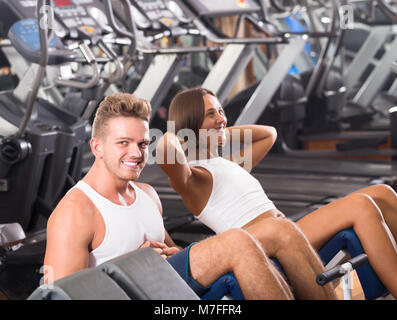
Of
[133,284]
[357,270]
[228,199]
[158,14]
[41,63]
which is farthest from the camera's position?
[158,14]

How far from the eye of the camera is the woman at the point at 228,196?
8.06ft

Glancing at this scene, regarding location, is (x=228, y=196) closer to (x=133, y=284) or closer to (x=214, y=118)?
(x=214, y=118)

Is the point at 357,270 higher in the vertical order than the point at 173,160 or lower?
lower

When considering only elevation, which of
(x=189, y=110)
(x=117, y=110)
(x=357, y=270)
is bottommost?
(x=357, y=270)

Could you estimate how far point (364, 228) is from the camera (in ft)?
8.04

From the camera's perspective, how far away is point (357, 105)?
730 centimetres

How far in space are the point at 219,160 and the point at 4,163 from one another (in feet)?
4.94

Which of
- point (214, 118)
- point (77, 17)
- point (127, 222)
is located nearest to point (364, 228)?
point (214, 118)

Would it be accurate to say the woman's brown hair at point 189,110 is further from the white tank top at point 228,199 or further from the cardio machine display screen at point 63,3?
the cardio machine display screen at point 63,3

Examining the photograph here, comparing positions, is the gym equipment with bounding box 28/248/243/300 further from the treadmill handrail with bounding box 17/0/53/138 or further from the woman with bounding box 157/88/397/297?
the treadmill handrail with bounding box 17/0/53/138

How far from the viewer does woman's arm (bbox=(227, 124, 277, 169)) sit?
2.95 metres

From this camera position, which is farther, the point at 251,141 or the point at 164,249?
the point at 251,141

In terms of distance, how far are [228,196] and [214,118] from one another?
0.31 meters
